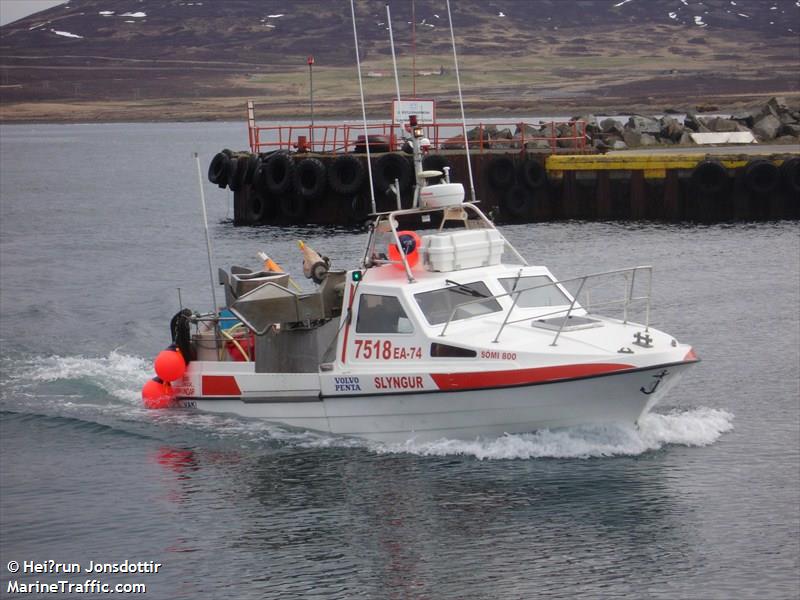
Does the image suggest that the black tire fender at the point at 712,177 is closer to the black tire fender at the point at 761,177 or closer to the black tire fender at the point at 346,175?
the black tire fender at the point at 761,177

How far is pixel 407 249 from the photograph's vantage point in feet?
54.1

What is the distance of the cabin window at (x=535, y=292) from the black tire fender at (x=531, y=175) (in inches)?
866

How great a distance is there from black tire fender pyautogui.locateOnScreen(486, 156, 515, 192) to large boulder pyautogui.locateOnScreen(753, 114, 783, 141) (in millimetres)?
13997

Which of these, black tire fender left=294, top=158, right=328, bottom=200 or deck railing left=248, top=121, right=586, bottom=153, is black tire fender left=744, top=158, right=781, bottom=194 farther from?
black tire fender left=294, top=158, right=328, bottom=200

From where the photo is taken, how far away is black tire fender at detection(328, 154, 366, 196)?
37.8 metres

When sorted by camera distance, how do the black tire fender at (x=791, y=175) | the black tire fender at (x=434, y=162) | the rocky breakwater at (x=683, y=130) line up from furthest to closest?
the rocky breakwater at (x=683, y=130), the black tire fender at (x=434, y=162), the black tire fender at (x=791, y=175)

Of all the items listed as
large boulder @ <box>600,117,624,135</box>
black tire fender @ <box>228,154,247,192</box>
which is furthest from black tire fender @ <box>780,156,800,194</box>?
black tire fender @ <box>228,154,247,192</box>

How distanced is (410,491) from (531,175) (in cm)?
2436

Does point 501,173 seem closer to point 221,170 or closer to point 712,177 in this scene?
point 712,177

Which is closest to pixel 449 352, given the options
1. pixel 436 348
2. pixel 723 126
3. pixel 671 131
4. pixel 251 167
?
pixel 436 348

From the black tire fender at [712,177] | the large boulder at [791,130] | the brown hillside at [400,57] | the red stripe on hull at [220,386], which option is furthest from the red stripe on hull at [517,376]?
the brown hillside at [400,57]

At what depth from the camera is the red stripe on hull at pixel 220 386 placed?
17703 millimetres

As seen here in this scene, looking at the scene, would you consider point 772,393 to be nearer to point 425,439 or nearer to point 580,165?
point 425,439

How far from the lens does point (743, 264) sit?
99.9 ft
